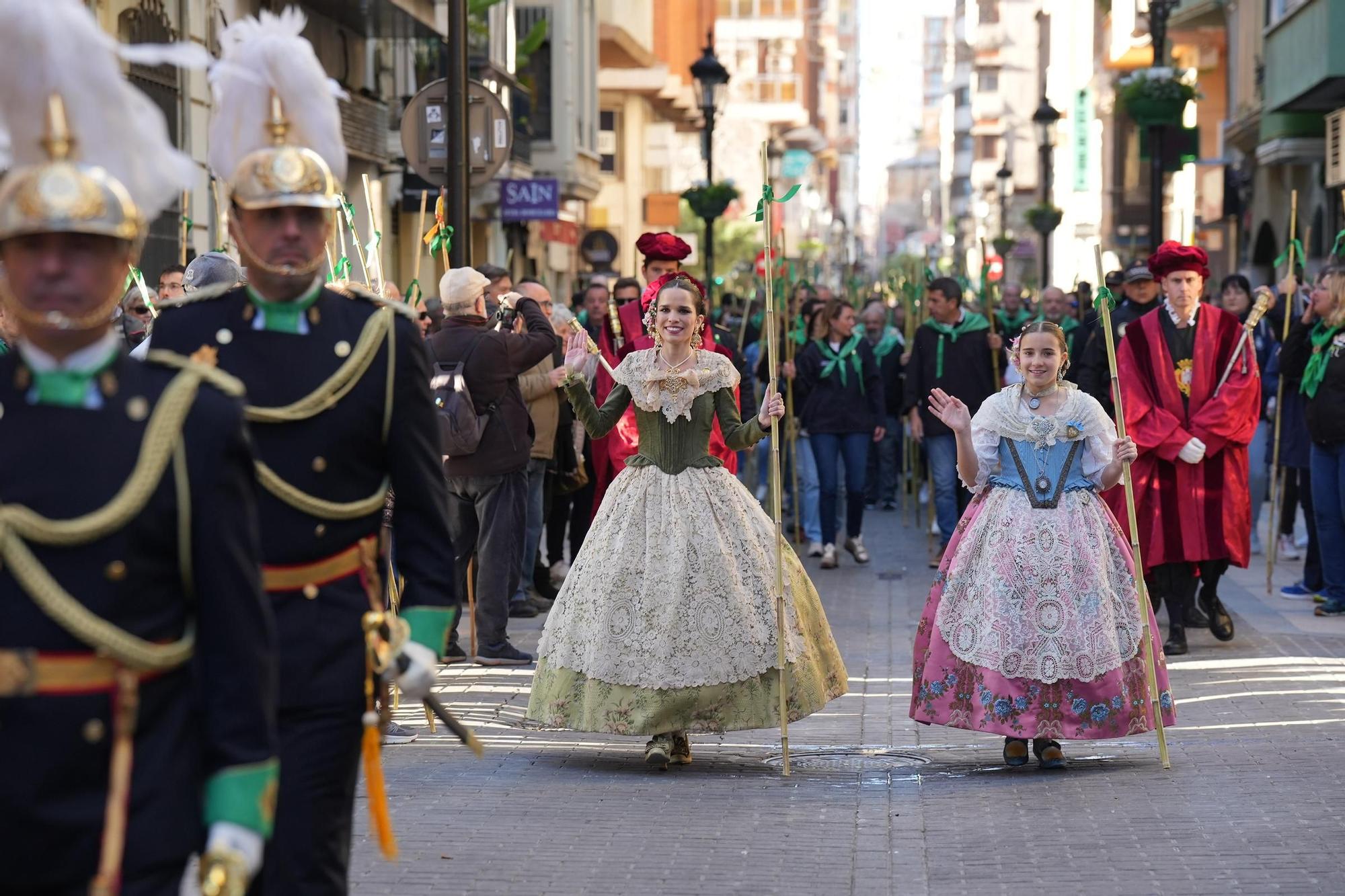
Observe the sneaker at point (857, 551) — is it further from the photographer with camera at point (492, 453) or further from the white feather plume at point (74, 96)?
the white feather plume at point (74, 96)

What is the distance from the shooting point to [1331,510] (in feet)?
45.3

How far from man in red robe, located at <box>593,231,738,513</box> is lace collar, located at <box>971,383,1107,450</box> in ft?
3.64

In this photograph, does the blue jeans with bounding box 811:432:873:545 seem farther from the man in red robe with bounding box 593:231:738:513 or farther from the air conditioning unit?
the air conditioning unit

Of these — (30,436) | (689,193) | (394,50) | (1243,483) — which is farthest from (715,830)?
(394,50)

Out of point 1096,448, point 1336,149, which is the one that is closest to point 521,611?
point 1096,448

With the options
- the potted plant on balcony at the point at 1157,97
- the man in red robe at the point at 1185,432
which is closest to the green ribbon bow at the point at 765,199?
the man in red robe at the point at 1185,432

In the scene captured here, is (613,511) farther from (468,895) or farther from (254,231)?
(254,231)

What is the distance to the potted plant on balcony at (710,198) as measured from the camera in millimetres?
27656

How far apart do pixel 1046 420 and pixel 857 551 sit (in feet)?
27.6

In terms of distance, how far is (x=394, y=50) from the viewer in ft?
101

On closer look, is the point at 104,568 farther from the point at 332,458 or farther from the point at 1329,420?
the point at 1329,420

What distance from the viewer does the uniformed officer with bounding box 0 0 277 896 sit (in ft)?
10.8

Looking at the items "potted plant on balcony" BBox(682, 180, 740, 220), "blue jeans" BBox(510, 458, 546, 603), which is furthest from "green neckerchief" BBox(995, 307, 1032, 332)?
"blue jeans" BBox(510, 458, 546, 603)

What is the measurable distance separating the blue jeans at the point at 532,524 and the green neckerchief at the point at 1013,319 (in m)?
6.70
